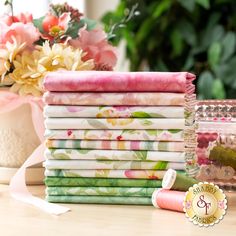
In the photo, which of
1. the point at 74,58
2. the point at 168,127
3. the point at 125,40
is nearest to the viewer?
the point at 168,127

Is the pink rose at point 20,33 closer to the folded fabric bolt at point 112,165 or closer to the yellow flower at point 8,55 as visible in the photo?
the yellow flower at point 8,55

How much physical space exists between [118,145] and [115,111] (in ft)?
0.18

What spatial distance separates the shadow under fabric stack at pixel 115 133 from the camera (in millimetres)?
980

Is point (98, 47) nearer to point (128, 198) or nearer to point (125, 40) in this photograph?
point (128, 198)

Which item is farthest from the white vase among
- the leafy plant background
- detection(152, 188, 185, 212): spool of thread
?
the leafy plant background

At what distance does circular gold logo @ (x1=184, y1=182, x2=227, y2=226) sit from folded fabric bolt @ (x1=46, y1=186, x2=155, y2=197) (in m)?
0.12

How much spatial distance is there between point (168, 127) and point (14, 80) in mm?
343

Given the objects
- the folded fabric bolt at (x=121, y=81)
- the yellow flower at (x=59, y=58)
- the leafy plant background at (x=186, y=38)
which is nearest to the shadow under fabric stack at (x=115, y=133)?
the folded fabric bolt at (x=121, y=81)

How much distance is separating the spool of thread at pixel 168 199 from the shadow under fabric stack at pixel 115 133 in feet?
0.08

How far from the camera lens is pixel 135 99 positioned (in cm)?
99

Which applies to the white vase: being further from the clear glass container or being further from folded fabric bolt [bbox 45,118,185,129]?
the clear glass container

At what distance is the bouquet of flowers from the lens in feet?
3.76

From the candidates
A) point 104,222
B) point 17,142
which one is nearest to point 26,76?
point 17,142

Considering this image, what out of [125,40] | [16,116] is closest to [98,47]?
[16,116]
